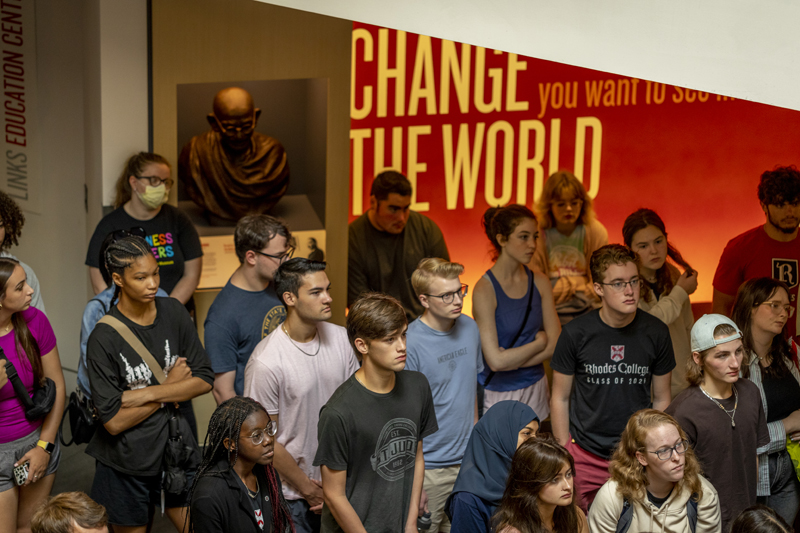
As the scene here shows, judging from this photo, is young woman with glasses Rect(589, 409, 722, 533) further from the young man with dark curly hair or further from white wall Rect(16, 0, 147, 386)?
white wall Rect(16, 0, 147, 386)

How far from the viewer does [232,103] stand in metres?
5.78

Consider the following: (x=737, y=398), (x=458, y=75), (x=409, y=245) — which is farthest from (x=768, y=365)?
(x=458, y=75)

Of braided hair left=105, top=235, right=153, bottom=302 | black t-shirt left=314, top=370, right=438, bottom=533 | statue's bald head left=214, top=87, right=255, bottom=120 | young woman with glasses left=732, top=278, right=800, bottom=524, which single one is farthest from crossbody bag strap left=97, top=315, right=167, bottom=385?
young woman with glasses left=732, top=278, right=800, bottom=524

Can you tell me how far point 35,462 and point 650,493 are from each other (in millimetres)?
2788

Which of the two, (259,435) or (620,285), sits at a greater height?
(620,285)

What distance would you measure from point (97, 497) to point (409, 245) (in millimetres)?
3222

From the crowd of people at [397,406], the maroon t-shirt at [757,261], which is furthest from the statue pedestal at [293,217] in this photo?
the maroon t-shirt at [757,261]

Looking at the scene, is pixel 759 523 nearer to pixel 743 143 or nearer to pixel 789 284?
pixel 789 284

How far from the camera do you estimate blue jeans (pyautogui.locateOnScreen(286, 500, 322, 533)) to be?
369cm

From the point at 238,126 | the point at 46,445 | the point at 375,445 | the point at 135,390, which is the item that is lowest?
the point at 46,445

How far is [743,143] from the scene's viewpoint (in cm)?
718

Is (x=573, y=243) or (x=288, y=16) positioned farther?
(x=573, y=243)

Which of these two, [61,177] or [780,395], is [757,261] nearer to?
[780,395]

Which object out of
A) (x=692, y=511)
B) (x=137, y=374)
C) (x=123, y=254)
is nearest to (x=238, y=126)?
(x=123, y=254)
